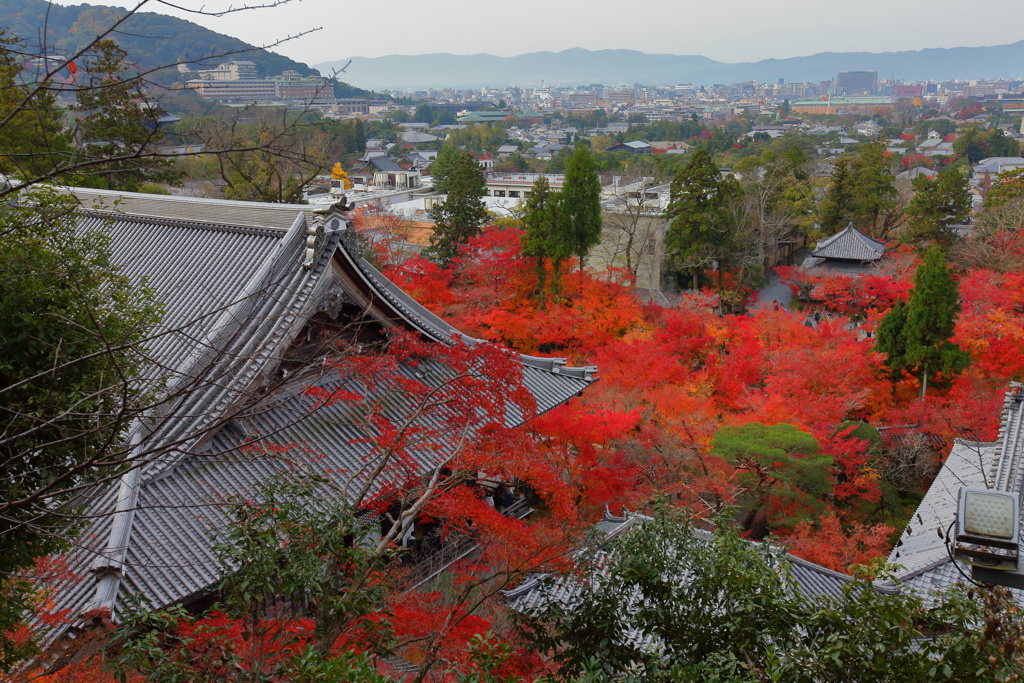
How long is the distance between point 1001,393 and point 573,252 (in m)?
14.1

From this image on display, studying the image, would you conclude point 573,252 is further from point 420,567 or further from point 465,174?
point 420,567

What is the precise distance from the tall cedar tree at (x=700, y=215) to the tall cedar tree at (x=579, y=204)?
8.71 meters

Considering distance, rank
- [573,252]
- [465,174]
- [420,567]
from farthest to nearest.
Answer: [465,174]
[573,252]
[420,567]

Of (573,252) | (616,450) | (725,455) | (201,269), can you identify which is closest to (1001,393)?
(725,455)

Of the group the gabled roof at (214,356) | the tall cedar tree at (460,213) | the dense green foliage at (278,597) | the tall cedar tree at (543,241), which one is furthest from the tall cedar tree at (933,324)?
the dense green foliage at (278,597)

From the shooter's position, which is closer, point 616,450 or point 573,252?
point 616,450

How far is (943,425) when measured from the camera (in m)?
19.8

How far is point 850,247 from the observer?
37344 millimetres

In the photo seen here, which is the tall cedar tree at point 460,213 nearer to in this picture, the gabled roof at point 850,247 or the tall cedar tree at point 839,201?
the gabled roof at point 850,247

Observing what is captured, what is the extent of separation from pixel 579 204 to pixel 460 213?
7586 mm

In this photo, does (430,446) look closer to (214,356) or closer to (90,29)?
(214,356)

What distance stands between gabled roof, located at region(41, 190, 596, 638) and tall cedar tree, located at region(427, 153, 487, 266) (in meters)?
18.5

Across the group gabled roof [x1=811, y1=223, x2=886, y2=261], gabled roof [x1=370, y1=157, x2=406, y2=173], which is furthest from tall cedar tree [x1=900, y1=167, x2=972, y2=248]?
gabled roof [x1=370, y1=157, x2=406, y2=173]

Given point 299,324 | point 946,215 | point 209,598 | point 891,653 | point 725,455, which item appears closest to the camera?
point 891,653
